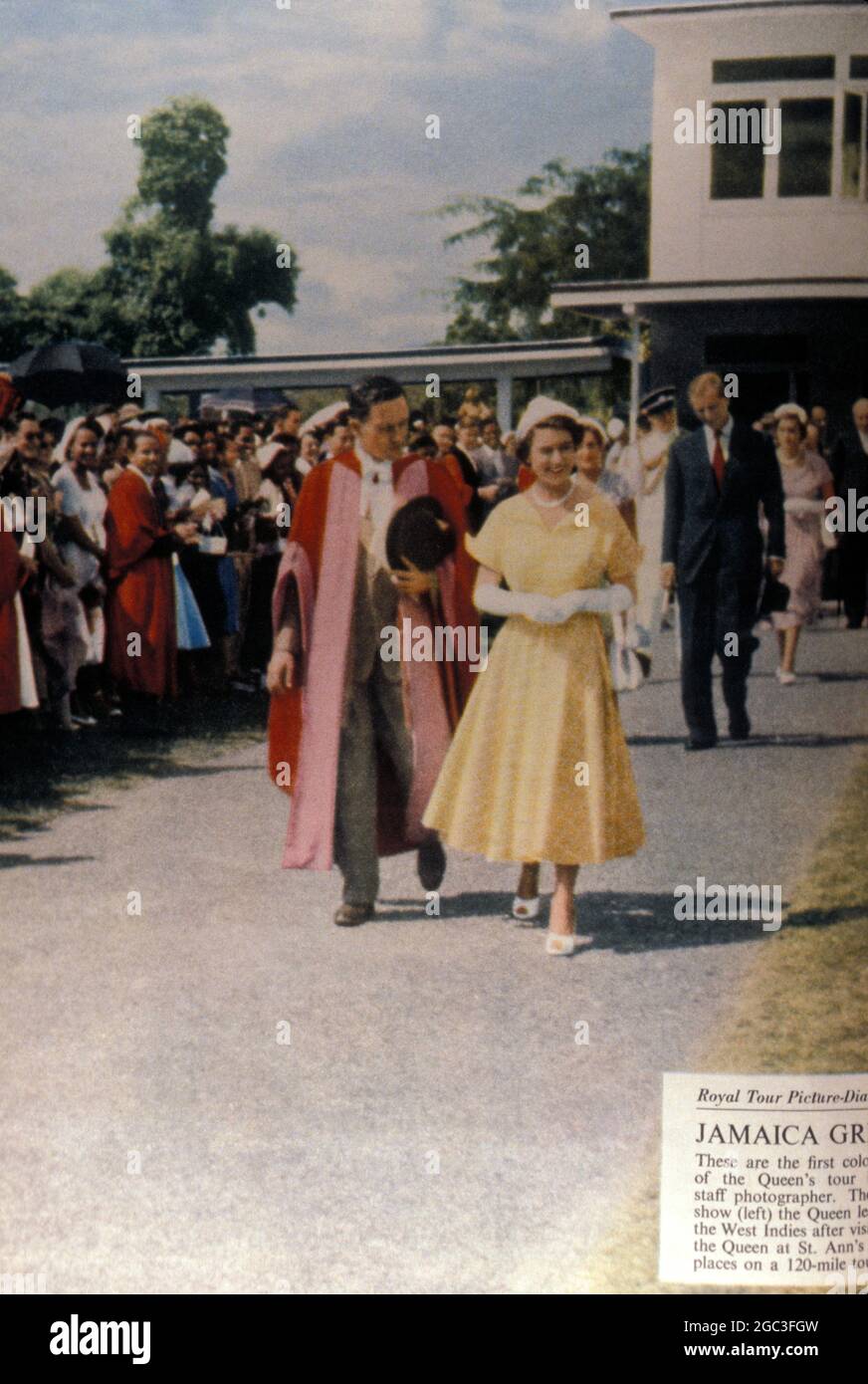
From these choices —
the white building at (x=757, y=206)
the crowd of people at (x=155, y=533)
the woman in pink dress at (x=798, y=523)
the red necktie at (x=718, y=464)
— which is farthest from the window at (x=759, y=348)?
the crowd of people at (x=155, y=533)

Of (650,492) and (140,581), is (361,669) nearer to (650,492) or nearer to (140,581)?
(140,581)

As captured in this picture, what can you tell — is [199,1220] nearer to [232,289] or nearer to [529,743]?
[529,743]

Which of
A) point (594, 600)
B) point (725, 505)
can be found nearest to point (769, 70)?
point (725, 505)

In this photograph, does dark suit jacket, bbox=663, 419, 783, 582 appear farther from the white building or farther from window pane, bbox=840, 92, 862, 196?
window pane, bbox=840, 92, 862, 196

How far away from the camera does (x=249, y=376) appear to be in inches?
152

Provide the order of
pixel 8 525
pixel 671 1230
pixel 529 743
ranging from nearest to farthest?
pixel 671 1230 → pixel 529 743 → pixel 8 525

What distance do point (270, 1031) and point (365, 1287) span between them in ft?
1.81

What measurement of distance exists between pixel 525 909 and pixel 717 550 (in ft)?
2.89

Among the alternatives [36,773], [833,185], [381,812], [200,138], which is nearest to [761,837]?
[381,812]

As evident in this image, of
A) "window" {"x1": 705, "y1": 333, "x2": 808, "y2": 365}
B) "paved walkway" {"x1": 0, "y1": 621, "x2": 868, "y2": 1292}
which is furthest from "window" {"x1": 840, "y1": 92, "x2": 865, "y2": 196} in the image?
"paved walkway" {"x1": 0, "y1": 621, "x2": 868, "y2": 1292}

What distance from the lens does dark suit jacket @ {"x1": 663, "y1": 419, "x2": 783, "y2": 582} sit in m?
3.79

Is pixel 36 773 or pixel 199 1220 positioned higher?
pixel 36 773

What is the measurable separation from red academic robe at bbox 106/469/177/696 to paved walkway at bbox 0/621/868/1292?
1.09 ft

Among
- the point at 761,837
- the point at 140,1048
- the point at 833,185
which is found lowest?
the point at 140,1048
